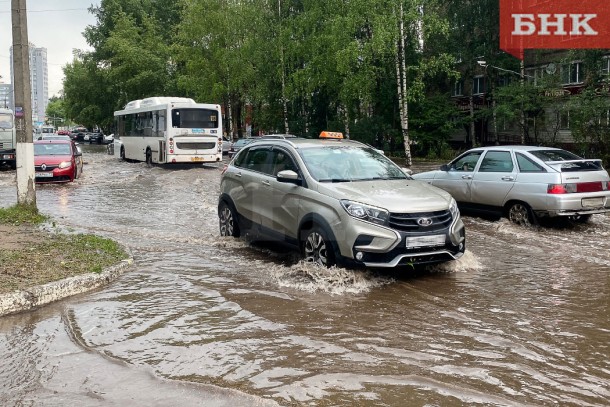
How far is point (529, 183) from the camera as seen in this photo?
1115 centimetres

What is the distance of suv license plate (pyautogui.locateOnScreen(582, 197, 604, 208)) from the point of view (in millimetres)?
10789

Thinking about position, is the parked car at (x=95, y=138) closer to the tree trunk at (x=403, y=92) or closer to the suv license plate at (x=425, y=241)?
the tree trunk at (x=403, y=92)

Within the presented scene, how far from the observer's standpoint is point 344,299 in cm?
666

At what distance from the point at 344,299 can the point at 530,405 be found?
112 inches

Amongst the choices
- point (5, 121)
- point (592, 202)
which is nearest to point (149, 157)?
point (5, 121)

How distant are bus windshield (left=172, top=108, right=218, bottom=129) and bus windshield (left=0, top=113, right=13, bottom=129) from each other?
763 cm

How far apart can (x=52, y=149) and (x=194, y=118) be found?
716cm

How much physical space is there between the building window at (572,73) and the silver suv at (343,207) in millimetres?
27174

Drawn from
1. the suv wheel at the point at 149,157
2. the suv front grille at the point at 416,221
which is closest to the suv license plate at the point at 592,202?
the suv front grille at the point at 416,221

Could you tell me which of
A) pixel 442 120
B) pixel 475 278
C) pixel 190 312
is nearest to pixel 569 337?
pixel 475 278

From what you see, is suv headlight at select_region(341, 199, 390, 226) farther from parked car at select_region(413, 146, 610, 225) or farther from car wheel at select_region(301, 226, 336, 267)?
parked car at select_region(413, 146, 610, 225)

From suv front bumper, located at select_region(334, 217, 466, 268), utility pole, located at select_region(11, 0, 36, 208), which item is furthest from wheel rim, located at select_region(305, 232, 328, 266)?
utility pole, located at select_region(11, 0, 36, 208)

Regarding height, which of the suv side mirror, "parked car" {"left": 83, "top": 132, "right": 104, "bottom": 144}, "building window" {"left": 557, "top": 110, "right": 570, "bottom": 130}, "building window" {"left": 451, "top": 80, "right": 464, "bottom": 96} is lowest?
the suv side mirror

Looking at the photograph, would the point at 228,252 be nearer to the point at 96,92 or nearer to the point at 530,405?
the point at 530,405
